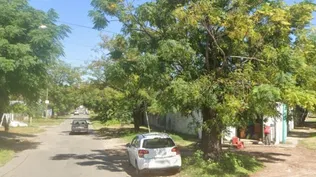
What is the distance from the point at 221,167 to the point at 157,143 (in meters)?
2.54

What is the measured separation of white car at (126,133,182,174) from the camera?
46.1ft

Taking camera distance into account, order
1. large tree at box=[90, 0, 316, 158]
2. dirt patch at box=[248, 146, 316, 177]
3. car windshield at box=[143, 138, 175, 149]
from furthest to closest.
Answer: car windshield at box=[143, 138, 175, 149], dirt patch at box=[248, 146, 316, 177], large tree at box=[90, 0, 316, 158]

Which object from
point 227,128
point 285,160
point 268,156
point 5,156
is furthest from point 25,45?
point 285,160

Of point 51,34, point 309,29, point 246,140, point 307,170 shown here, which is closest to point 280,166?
point 307,170

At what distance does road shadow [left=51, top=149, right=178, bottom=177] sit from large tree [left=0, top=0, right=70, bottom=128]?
5243mm

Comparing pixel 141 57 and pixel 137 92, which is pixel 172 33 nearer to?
pixel 141 57

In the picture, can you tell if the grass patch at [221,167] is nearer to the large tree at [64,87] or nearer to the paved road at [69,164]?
the paved road at [69,164]

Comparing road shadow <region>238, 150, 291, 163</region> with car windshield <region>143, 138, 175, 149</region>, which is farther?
road shadow <region>238, 150, 291, 163</region>

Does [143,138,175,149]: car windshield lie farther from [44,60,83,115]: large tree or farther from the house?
[44,60,83,115]: large tree

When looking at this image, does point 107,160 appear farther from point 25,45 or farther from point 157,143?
point 25,45

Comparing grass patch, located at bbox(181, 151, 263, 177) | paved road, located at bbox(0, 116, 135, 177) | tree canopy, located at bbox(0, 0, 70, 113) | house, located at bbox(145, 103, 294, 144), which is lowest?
paved road, located at bbox(0, 116, 135, 177)

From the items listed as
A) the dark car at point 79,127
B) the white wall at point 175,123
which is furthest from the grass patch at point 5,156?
the dark car at point 79,127

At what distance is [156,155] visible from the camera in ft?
46.3

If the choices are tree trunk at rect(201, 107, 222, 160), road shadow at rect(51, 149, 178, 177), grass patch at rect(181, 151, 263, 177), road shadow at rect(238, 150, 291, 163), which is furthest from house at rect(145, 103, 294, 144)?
road shadow at rect(51, 149, 178, 177)
